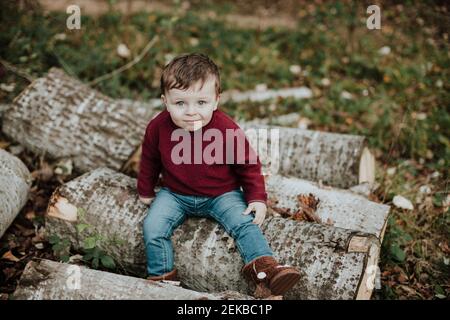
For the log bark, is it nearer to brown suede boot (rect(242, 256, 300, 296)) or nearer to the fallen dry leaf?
the fallen dry leaf

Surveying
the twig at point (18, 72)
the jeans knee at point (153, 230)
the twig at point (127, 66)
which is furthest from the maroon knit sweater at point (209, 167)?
the twig at point (127, 66)

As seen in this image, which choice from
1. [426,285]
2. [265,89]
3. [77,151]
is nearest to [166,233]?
[77,151]

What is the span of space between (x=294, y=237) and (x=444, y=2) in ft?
16.0

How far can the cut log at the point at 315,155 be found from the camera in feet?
10.9

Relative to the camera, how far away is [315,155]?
342 centimetres

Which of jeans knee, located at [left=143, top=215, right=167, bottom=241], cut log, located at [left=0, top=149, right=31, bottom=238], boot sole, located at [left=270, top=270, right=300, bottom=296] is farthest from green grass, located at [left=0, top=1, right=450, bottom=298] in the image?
jeans knee, located at [left=143, top=215, right=167, bottom=241]

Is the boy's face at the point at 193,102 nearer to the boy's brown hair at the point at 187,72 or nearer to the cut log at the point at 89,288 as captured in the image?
the boy's brown hair at the point at 187,72

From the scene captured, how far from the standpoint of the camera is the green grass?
3.31 metres

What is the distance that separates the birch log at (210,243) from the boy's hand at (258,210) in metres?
0.04

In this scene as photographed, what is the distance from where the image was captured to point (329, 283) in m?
2.24

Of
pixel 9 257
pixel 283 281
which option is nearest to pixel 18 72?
pixel 9 257

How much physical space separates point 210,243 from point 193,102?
0.76 m

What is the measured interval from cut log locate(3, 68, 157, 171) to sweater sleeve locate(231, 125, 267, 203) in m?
1.11

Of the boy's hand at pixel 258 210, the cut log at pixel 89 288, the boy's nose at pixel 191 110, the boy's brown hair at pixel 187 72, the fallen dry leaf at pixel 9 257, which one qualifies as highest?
the boy's brown hair at pixel 187 72
